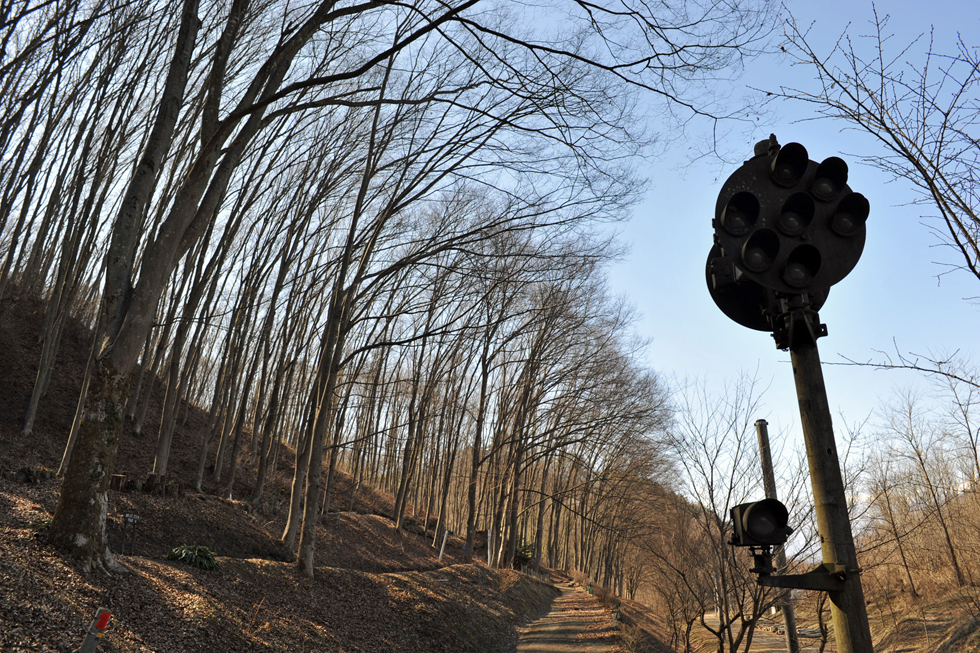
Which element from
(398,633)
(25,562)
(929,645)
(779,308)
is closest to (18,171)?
(25,562)

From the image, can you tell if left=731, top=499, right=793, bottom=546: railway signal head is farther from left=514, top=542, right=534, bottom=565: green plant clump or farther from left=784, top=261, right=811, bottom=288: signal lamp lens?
left=514, top=542, right=534, bottom=565: green plant clump

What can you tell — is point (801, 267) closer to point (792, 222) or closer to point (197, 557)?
point (792, 222)

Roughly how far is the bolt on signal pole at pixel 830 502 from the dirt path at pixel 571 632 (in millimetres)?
11235

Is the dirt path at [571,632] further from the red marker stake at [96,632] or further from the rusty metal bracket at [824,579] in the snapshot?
the rusty metal bracket at [824,579]

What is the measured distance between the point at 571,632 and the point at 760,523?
585 inches

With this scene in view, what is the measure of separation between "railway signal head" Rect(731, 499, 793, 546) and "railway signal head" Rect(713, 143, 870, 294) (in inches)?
37.9

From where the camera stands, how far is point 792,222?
8.07 feet

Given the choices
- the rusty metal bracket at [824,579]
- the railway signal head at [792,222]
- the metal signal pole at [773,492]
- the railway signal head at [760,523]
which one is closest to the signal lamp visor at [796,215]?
the railway signal head at [792,222]

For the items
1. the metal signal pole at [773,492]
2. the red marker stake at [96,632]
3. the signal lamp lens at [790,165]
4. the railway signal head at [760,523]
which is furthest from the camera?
the metal signal pole at [773,492]

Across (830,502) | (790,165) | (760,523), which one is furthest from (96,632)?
(790,165)

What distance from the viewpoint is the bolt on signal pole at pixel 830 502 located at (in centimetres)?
202

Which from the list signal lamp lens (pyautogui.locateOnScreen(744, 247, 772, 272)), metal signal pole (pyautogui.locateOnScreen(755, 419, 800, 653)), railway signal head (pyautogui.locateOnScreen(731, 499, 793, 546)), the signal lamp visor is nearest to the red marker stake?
railway signal head (pyautogui.locateOnScreen(731, 499, 793, 546))

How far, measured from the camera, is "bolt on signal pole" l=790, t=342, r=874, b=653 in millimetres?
2021

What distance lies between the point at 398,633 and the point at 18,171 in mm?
18174
